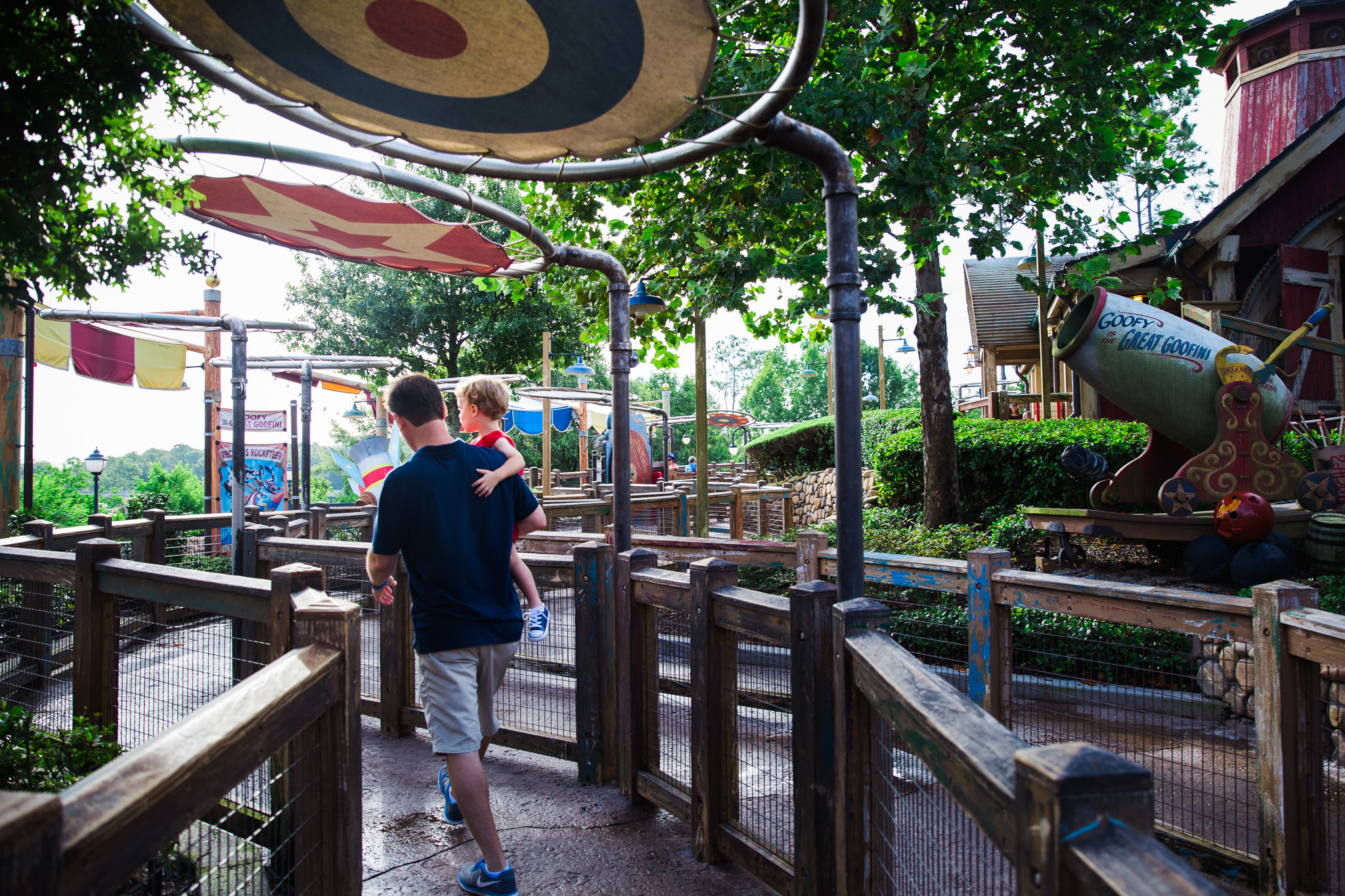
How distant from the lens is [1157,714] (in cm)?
500

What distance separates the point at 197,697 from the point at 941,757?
4668 millimetres

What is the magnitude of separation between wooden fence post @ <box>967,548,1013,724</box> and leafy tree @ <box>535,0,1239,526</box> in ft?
11.8

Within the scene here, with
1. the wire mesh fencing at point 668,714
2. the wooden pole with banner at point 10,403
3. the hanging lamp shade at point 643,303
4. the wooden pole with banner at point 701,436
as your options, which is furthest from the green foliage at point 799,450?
the wooden pole with banner at point 10,403

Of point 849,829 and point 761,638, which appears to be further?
point 761,638

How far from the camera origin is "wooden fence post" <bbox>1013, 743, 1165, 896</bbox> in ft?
3.40

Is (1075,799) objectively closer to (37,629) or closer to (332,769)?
(332,769)

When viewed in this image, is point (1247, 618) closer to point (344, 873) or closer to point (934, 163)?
point (344, 873)

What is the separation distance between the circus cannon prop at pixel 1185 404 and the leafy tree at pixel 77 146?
774 cm

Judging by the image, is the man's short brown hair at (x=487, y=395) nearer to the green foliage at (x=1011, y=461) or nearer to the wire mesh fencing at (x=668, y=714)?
the wire mesh fencing at (x=668, y=714)

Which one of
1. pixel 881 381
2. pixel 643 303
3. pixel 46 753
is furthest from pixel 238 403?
pixel 881 381

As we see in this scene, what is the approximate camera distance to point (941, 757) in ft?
4.90

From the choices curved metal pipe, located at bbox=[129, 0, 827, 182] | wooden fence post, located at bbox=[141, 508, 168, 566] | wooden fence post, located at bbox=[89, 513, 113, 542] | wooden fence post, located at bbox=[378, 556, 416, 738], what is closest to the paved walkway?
wooden fence post, located at bbox=[378, 556, 416, 738]

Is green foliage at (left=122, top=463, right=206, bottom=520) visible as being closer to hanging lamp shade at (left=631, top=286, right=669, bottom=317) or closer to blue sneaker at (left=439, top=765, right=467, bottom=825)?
hanging lamp shade at (left=631, top=286, right=669, bottom=317)

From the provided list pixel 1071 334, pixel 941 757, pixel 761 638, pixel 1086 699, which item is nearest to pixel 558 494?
pixel 1071 334
